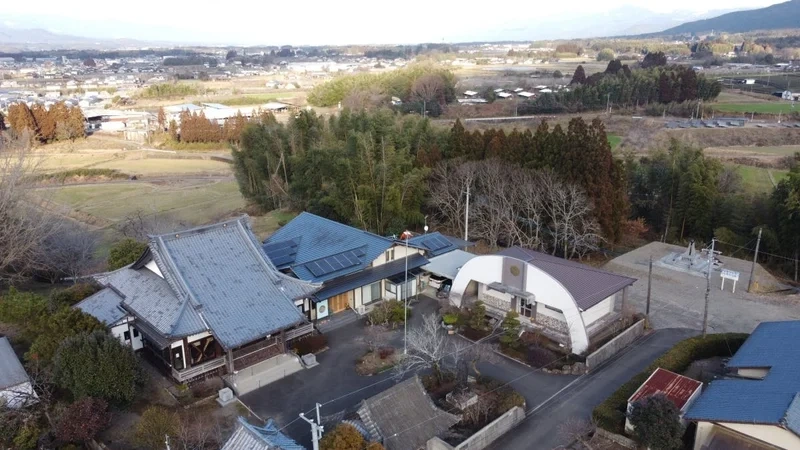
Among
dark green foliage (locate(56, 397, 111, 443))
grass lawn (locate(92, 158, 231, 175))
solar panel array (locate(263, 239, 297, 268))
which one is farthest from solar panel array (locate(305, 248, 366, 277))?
grass lawn (locate(92, 158, 231, 175))

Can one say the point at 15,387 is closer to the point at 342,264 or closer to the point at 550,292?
the point at 342,264

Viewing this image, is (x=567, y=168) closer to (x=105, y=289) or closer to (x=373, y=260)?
(x=373, y=260)

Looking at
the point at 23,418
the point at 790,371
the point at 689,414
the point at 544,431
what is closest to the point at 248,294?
the point at 23,418

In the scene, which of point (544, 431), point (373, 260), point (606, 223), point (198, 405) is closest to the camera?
point (544, 431)

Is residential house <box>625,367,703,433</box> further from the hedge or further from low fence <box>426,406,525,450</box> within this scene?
low fence <box>426,406,525,450</box>

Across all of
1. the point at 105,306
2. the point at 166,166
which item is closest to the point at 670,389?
the point at 105,306

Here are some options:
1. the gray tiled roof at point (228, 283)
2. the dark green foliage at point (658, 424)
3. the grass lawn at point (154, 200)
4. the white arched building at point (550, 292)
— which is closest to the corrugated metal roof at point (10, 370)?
the gray tiled roof at point (228, 283)

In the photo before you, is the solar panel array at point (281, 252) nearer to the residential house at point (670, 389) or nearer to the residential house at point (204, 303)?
the residential house at point (204, 303)
